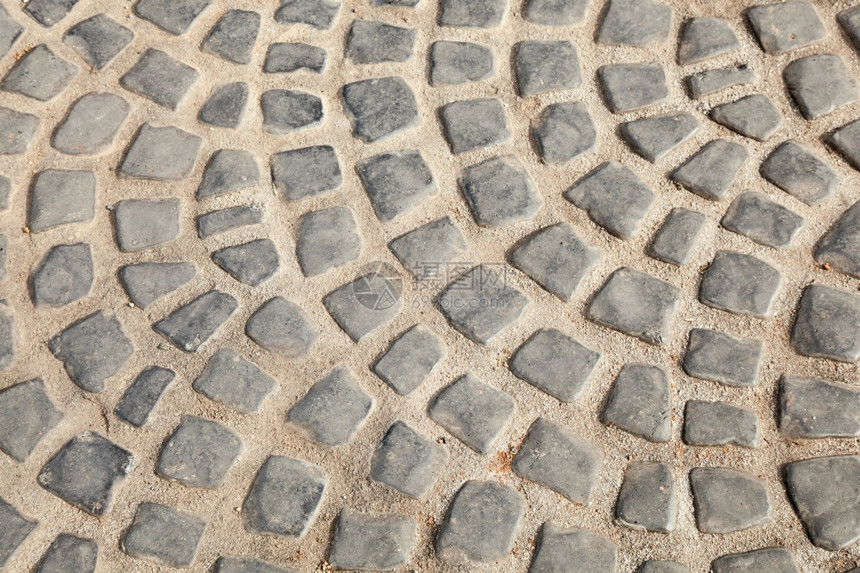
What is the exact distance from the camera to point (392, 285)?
2604mm

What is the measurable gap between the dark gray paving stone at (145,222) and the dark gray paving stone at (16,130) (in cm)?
46

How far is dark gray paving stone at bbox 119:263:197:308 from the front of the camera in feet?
8.48

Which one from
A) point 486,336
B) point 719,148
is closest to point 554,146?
point 719,148

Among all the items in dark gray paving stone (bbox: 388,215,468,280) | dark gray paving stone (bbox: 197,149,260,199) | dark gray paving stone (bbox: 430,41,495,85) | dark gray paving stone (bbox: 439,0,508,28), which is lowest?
dark gray paving stone (bbox: 388,215,468,280)

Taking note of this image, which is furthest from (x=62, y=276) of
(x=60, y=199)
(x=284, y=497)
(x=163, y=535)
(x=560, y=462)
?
(x=560, y=462)

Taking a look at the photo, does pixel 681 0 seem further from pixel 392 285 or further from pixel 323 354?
pixel 323 354

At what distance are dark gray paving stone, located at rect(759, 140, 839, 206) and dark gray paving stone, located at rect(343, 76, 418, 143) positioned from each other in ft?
4.12

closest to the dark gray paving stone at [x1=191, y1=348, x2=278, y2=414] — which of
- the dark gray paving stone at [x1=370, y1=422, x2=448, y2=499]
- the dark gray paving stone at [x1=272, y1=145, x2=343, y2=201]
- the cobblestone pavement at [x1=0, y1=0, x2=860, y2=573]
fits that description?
the cobblestone pavement at [x1=0, y1=0, x2=860, y2=573]

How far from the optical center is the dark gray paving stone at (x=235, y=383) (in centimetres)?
244

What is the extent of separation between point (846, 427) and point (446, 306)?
1.25m

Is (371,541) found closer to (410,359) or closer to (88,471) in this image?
(410,359)

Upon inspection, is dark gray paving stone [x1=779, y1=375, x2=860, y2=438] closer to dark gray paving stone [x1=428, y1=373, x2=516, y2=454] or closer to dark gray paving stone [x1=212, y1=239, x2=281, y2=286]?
dark gray paving stone [x1=428, y1=373, x2=516, y2=454]

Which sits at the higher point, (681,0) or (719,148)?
(681,0)

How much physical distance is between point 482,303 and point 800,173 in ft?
3.91
